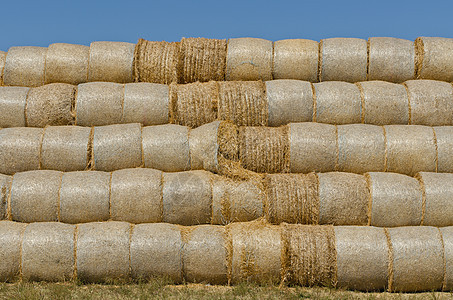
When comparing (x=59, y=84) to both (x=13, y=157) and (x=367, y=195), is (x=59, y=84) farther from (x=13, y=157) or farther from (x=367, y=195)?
(x=367, y=195)

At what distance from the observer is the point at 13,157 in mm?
10883

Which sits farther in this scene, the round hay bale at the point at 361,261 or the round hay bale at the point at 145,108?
the round hay bale at the point at 145,108

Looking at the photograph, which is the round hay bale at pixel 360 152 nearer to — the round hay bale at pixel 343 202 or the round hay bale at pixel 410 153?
the round hay bale at pixel 410 153

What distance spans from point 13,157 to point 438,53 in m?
8.60

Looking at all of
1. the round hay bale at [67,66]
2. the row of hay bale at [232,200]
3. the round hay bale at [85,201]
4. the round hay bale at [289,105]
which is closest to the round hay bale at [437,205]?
the row of hay bale at [232,200]

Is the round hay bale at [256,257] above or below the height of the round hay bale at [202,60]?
below

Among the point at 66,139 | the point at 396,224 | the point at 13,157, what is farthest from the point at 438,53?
the point at 13,157

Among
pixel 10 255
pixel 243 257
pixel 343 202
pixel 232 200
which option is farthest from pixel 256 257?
pixel 10 255

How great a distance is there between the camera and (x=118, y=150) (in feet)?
35.4

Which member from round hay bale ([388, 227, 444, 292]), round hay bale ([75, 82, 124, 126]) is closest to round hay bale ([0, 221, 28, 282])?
round hay bale ([75, 82, 124, 126])

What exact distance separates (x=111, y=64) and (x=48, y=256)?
13.6ft

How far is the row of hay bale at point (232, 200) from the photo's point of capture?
33.7 ft

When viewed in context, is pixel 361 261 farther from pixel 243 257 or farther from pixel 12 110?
pixel 12 110

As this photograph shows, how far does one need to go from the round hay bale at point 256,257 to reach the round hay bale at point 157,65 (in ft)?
12.4
